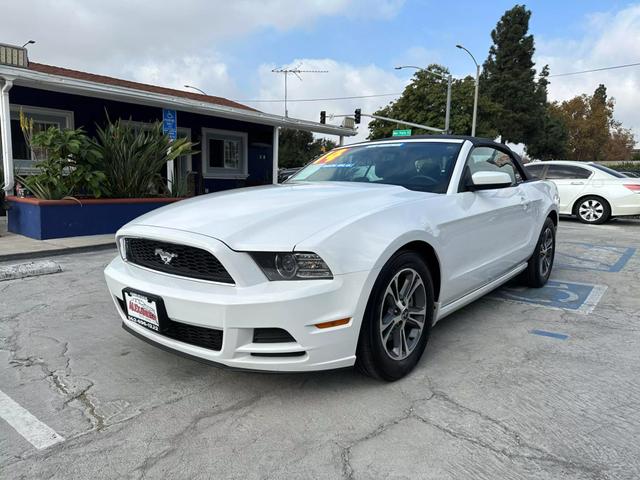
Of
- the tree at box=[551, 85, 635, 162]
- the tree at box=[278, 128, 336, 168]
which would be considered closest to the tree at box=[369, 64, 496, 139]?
the tree at box=[278, 128, 336, 168]

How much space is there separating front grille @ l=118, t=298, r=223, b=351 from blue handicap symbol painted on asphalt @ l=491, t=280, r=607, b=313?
10.7 feet

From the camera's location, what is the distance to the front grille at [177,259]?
2410mm

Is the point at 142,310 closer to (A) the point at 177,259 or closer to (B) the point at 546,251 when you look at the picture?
(A) the point at 177,259

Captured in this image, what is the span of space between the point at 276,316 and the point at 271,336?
14 cm

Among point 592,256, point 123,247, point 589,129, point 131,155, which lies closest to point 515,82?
point 589,129

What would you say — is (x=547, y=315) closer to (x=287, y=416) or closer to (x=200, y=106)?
(x=287, y=416)

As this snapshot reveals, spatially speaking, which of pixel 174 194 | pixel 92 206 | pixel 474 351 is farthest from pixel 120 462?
pixel 174 194

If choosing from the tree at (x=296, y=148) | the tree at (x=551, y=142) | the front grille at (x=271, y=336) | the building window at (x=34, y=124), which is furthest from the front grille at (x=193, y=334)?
the tree at (x=296, y=148)

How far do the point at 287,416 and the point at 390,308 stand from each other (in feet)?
2.71

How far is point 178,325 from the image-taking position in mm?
2518

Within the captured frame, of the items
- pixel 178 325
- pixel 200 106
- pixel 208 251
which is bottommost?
pixel 178 325

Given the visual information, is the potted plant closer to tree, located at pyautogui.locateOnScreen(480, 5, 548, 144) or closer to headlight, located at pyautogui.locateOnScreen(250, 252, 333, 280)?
headlight, located at pyautogui.locateOnScreen(250, 252, 333, 280)

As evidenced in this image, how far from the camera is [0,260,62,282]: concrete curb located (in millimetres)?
5281

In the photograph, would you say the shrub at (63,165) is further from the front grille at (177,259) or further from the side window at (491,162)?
the side window at (491,162)
